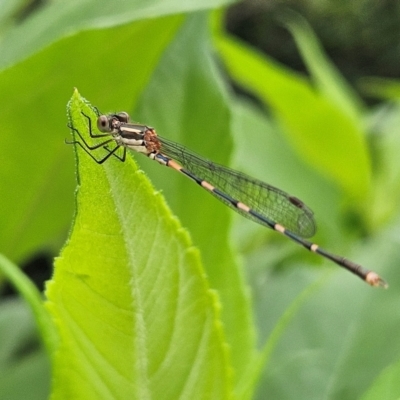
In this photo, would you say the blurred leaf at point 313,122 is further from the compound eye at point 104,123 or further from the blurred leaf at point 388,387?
the blurred leaf at point 388,387

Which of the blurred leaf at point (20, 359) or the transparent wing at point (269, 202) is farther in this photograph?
the transparent wing at point (269, 202)

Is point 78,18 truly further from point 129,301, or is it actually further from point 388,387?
point 388,387

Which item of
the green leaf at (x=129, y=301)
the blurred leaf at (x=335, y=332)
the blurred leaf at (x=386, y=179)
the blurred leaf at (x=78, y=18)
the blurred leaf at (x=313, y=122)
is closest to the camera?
the green leaf at (x=129, y=301)

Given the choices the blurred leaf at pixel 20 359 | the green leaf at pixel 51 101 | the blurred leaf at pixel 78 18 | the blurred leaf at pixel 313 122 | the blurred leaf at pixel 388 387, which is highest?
the blurred leaf at pixel 313 122

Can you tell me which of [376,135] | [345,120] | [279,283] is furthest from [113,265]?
[376,135]

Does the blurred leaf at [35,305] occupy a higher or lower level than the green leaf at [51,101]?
lower

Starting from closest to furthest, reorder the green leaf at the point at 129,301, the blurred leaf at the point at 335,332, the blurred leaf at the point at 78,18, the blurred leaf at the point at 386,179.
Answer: the green leaf at the point at 129,301 → the blurred leaf at the point at 78,18 → the blurred leaf at the point at 335,332 → the blurred leaf at the point at 386,179

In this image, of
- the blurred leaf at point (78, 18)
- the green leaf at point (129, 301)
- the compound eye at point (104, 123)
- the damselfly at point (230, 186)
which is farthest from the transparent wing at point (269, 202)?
the green leaf at point (129, 301)

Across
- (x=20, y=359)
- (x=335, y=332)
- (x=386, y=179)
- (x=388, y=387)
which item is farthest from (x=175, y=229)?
(x=386, y=179)
